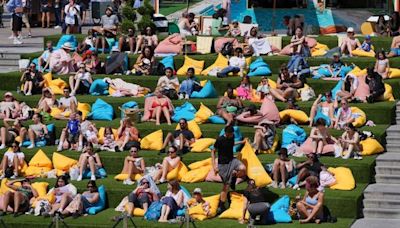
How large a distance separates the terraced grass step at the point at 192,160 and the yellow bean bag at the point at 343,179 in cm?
26

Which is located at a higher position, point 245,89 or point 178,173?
point 245,89

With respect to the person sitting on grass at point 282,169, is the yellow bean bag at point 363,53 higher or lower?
higher

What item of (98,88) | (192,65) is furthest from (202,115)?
(192,65)

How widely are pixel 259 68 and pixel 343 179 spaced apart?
726 cm

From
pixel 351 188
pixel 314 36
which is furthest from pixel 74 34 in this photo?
pixel 351 188

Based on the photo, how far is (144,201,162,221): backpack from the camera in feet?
88.6

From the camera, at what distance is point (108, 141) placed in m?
31.0

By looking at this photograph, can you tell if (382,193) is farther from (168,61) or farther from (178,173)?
(168,61)

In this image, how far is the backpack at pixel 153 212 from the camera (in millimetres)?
27016

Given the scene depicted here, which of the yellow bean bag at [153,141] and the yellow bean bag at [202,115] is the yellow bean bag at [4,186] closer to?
the yellow bean bag at [153,141]

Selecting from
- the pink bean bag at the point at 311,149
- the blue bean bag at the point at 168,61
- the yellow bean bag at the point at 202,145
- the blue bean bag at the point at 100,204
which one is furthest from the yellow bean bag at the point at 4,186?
the blue bean bag at the point at 168,61

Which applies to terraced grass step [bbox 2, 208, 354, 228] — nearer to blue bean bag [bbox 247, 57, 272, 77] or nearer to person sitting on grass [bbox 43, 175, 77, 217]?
person sitting on grass [bbox 43, 175, 77, 217]

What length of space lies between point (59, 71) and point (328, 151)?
9.61 metres

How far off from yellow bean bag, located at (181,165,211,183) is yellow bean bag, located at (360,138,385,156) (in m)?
3.36
